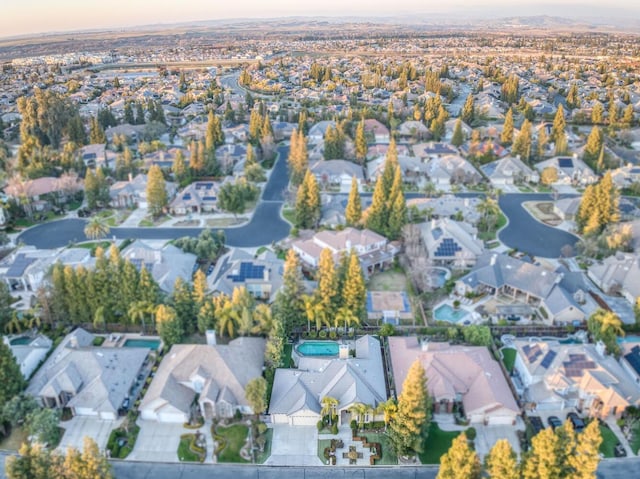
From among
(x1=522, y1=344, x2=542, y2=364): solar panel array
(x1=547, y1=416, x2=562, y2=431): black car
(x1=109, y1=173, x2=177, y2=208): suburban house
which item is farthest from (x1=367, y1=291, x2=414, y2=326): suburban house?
(x1=109, y1=173, x2=177, y2=208): suburban house

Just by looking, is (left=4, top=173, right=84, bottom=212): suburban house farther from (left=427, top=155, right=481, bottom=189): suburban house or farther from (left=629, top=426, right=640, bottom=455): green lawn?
(left=629, top=426, right=640, bottom=455): green lawn

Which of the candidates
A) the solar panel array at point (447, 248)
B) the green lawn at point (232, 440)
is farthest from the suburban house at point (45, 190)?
the solar panel array at point (447, 248)

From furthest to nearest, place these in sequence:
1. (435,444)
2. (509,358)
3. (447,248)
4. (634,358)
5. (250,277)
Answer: (447,248)
(250,277)
(509,358)
(634,358)
(435,444)

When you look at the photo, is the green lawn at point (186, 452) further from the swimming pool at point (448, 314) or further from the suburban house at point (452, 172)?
the suburban house at point (452, 172)

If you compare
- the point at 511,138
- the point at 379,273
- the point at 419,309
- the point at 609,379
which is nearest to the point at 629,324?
the point at 609,379

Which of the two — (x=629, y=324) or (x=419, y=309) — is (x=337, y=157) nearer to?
(x=419, y=309)

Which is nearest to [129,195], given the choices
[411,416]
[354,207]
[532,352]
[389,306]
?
[354,207]

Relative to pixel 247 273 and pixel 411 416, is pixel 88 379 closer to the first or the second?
pixel 247 273
